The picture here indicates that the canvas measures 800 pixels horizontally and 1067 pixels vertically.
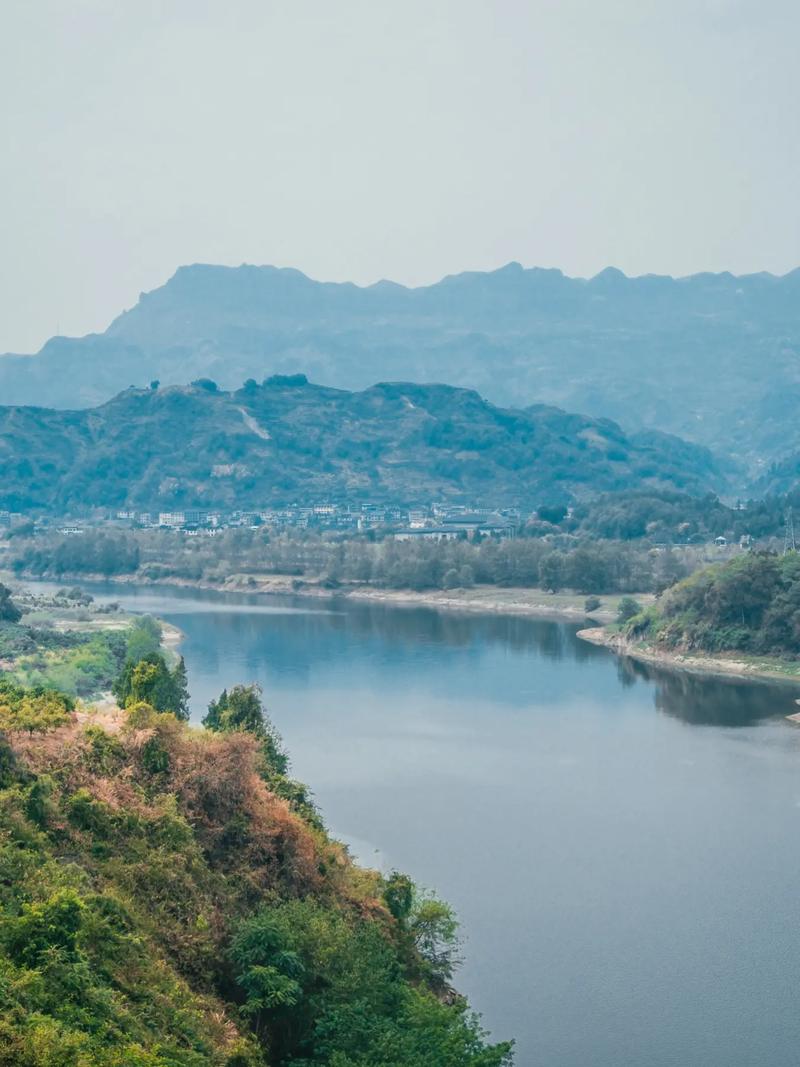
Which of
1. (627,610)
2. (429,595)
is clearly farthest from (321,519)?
(627,610)

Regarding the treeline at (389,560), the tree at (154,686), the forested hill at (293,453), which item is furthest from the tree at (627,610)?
the forested hill at (293,453)

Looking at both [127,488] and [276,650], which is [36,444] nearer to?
[127,488]

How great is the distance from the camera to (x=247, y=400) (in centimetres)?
16762

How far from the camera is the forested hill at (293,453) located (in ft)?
504

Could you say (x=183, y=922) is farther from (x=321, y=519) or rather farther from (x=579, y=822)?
(x=321, y=519)

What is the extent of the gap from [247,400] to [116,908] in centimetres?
15278

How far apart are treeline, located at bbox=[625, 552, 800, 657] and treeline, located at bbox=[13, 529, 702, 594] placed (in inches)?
484

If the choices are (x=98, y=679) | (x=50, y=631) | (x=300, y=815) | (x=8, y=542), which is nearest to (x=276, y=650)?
(x=50, y=631)

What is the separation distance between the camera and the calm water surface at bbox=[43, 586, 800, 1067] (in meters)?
22.5

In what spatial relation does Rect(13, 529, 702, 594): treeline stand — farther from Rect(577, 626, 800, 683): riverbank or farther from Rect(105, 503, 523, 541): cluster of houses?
Rect(105, 503, 523, 541): cluster of houses

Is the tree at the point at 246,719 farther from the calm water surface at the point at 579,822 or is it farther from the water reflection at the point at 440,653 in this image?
the water reflection at the point at 440,653

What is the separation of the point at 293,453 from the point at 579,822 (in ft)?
422

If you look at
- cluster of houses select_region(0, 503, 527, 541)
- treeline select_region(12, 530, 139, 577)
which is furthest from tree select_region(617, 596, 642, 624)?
cluster of houses select_region(0, 503, 527, 541)

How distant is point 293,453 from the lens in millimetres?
159250
